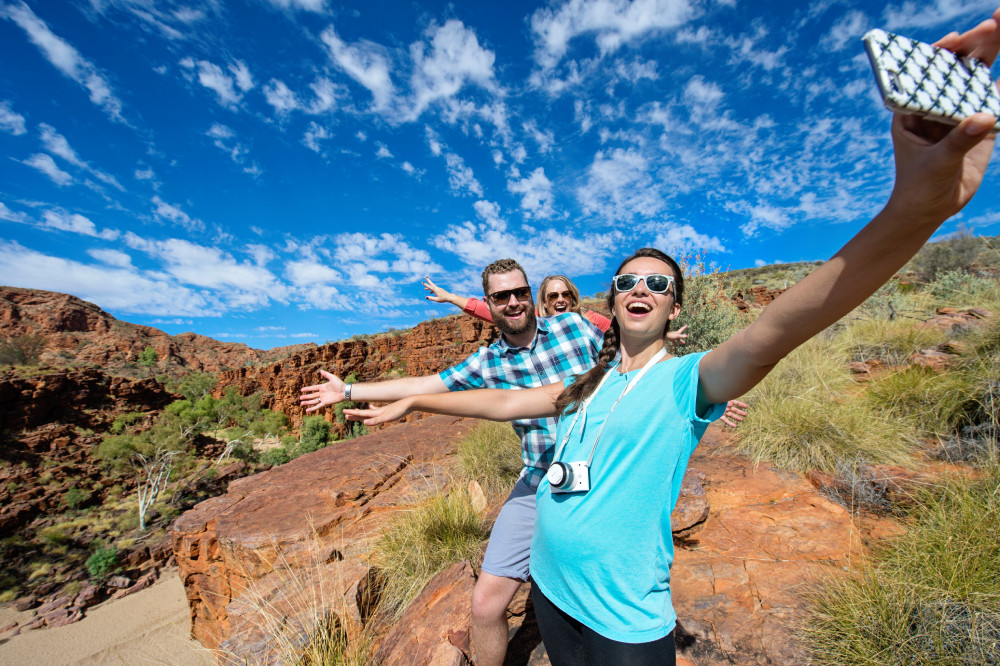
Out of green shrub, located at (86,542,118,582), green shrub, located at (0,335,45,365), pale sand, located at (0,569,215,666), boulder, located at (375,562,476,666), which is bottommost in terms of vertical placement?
pale sand, located at (0,569,215,666)

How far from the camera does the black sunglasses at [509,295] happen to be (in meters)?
2.81

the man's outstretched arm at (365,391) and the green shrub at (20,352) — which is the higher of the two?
the green shrub at (20,352)

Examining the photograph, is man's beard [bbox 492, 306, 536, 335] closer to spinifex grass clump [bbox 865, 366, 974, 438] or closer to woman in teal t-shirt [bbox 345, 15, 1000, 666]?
woman in teal t-shirt [bbox 345, 15, 1000, 666]

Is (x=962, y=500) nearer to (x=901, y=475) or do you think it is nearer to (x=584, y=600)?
(x=901, y=475)

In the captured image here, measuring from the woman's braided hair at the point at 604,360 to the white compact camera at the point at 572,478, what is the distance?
0.29m

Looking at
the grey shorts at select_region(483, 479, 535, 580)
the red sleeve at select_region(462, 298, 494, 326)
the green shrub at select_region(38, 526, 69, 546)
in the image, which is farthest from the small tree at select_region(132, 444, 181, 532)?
the grey shorts at select_region(483, 479, 535, 580)

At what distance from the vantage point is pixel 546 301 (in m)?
4.64

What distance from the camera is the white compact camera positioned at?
4.45 feet

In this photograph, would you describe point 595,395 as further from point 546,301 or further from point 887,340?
point 887,340

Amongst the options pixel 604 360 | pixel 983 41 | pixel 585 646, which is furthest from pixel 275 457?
pixel 983 41

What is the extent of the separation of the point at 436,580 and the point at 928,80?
3.33 meters

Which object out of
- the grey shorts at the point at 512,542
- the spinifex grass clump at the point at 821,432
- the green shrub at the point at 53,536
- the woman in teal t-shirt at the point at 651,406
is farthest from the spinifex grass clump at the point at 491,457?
the green shrub at the point at 53,536

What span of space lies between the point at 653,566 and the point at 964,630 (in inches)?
71.3

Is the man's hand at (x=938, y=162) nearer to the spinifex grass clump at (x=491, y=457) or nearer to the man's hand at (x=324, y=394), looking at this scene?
the man's hand at (x=324, y=394)
